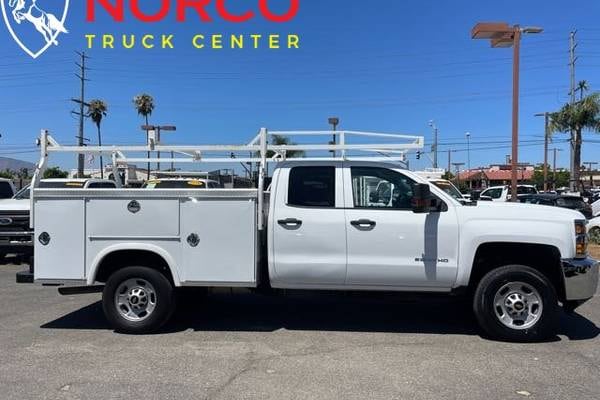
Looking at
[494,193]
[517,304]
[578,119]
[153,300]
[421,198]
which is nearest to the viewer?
[421,198]

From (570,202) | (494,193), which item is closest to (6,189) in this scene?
(570,202)

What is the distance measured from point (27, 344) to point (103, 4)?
973 cm

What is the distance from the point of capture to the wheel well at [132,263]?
691 cm

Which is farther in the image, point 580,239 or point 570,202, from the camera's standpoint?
point 570,202

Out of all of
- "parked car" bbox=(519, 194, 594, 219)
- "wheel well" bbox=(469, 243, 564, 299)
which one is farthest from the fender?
"parked car" bbox=(519, 194, 594, 219)

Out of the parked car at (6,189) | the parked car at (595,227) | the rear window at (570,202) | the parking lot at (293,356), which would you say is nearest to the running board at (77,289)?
the parking lot at (293,356)

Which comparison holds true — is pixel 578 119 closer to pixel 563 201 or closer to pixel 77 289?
pixel 563 201

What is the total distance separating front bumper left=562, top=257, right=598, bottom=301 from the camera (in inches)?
251

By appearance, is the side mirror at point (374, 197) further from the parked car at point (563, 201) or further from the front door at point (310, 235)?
the parked car at point (563, 201)

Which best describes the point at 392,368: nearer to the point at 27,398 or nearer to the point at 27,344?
the point at 27,398

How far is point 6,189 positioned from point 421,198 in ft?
41.4

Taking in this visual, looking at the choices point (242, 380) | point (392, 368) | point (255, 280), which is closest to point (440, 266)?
point (392, 368)

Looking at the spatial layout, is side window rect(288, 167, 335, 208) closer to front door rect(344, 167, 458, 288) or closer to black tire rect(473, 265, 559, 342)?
front door rect(344, 167, 458, 288)

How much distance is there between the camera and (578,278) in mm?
6387
